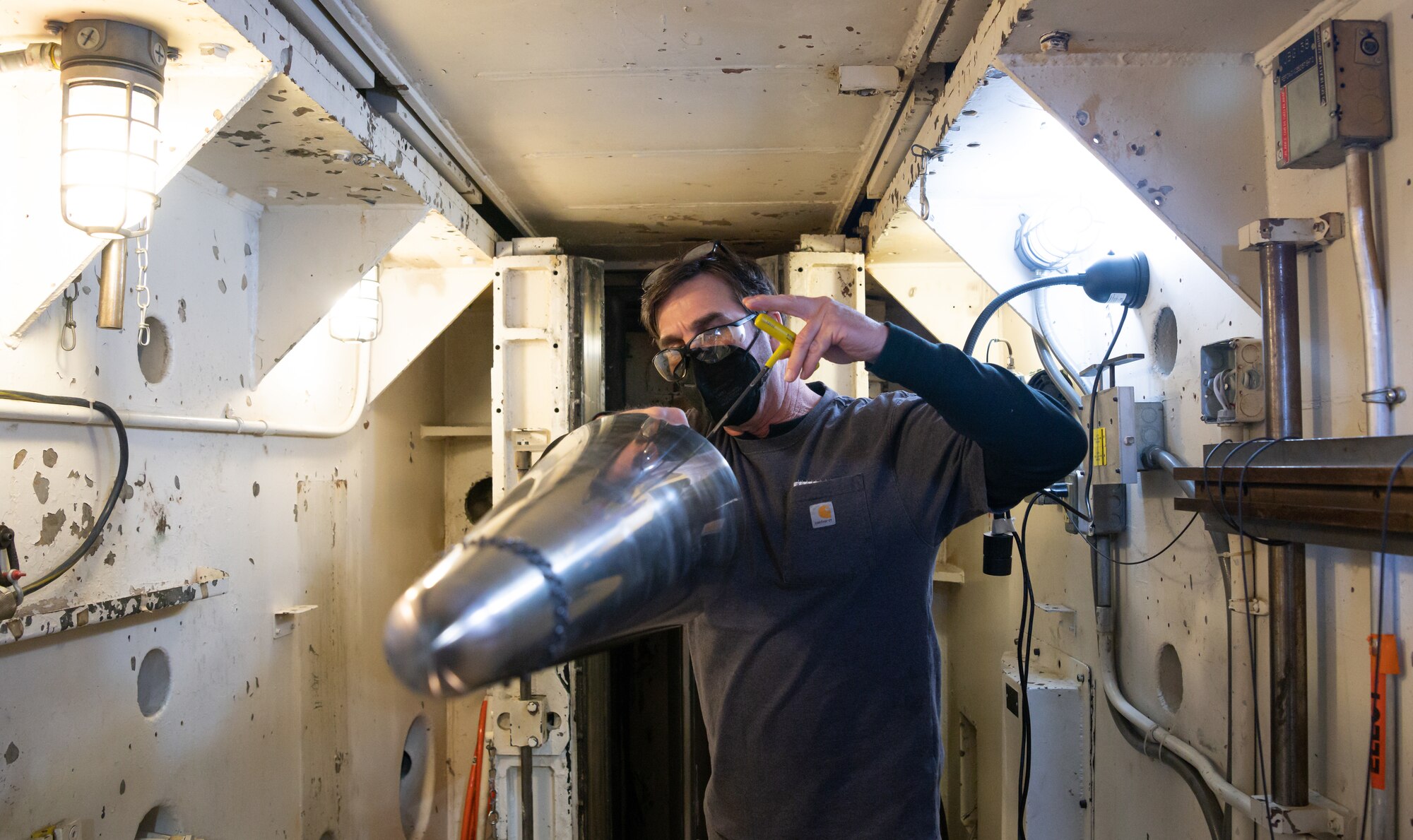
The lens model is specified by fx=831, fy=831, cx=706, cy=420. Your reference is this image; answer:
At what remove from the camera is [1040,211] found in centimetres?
183

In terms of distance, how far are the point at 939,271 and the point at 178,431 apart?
2.00 metres

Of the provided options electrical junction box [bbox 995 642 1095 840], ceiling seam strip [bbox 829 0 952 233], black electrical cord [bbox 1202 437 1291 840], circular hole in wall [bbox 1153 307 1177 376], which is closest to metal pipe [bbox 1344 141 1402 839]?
black electrical cord [bbox 1202 437 1291 840]

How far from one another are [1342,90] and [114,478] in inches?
73.2

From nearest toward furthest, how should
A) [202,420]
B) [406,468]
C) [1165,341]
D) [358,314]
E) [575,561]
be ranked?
1. [575,561]
2. [1165,341]
3. [202,420]
4. [358,314]
5. [406,468]

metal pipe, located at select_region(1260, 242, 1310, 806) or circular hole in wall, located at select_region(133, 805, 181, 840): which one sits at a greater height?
metal pipe, located at select_region(1260, 242, 1310, 806)

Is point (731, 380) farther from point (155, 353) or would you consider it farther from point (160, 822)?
point (160, 822)

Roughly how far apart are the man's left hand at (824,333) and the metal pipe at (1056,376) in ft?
3.11

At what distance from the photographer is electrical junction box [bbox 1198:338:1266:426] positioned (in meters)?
1.16

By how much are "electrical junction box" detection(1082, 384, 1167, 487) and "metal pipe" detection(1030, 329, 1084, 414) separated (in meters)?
0.20

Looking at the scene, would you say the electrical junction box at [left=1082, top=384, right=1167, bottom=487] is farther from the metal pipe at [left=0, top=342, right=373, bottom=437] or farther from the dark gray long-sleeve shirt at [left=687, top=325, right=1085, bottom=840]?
the metal pipe at [left=0, top=342, right=373, bottom=437]

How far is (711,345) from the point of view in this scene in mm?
1133

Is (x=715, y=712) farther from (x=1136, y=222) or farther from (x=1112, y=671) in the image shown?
(x=1136, y=222)

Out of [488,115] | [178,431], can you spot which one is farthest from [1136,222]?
[178,431]

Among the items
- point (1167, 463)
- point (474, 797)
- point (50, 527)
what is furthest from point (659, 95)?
point (474, 797)
